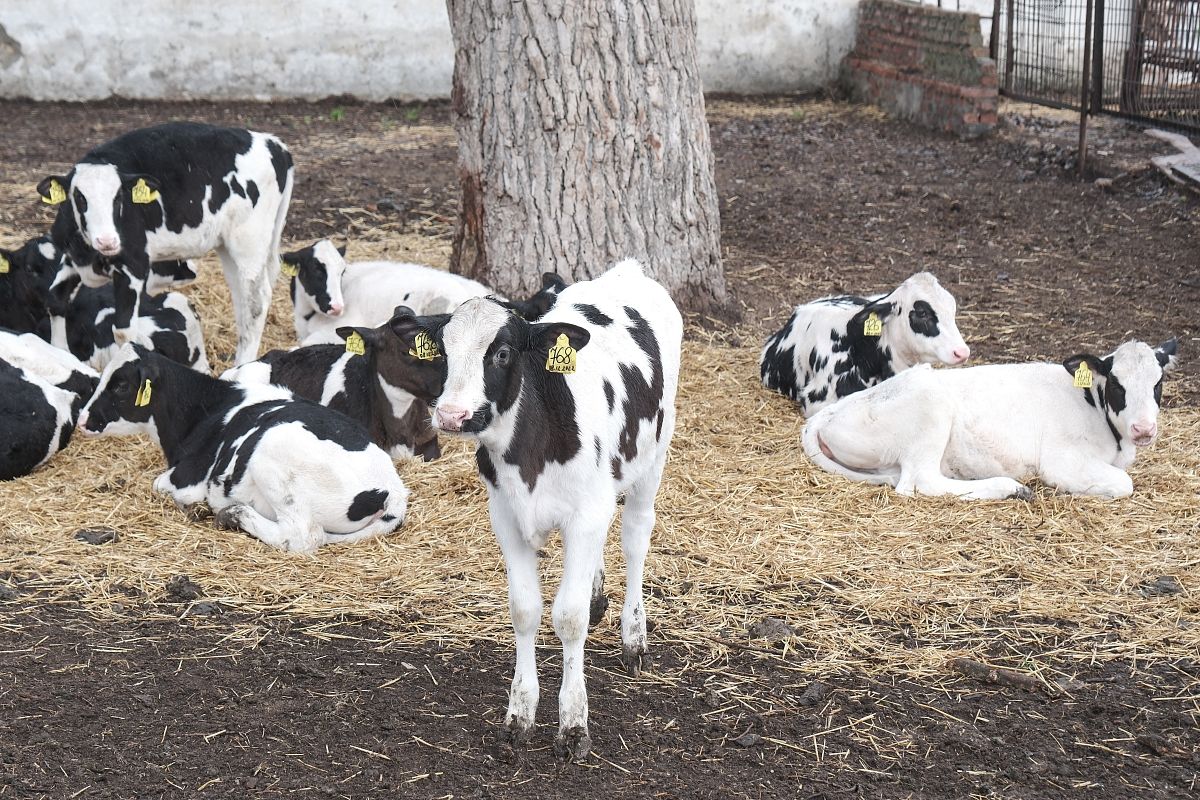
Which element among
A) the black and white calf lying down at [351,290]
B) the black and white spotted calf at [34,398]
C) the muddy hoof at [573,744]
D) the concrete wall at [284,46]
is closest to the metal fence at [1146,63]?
the concrete wall at [284,46]

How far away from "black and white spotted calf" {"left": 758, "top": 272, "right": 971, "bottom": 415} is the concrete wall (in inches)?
442

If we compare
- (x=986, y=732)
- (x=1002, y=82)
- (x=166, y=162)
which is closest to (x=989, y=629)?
(x=986, y=732)

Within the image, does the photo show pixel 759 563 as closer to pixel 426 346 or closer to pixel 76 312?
pixel 426 346

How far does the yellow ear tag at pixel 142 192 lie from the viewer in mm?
8094

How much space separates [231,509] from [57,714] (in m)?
1.72

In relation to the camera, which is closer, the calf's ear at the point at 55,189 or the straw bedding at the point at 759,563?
the straw bedding at the point at 759,563

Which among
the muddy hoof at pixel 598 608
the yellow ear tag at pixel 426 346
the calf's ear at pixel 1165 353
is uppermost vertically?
the yellow ear tag at pixel 426 346

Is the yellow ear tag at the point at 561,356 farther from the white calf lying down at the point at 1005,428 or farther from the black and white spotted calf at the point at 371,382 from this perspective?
the white calf lying down at the point at 1005,428

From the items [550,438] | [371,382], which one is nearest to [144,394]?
[371,382]

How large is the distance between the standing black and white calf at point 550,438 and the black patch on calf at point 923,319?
320cm

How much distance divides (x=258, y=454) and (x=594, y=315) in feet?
7.21

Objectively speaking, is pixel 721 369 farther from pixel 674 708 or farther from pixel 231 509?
pixel 674 708

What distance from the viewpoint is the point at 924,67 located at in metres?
16.4

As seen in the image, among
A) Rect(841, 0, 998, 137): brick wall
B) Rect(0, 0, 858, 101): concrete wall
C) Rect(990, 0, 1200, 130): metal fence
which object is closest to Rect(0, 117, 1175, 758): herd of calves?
Rect(990, 0, 1200, 130): metal fence
